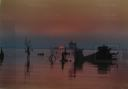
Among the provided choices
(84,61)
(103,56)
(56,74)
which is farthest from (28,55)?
(103,56)

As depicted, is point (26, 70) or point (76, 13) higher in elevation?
point (76, 13)

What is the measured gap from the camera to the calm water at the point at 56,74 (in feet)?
11.2

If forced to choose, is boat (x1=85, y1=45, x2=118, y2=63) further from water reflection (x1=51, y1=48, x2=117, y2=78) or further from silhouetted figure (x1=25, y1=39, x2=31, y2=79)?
silhouetted figure (x1=25, y1=39, x2=31, y2=79)

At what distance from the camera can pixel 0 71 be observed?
A: 3555 millimetres

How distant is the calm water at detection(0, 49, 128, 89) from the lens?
11.2 ft

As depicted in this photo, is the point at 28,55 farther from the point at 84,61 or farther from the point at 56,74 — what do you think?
the point at 84,61

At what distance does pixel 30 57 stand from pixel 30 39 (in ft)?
0.69

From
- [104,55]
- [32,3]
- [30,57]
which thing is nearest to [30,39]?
[30,57]

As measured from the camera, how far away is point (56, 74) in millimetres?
3465

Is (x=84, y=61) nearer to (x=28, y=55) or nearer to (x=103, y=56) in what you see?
(x=103, y=56)

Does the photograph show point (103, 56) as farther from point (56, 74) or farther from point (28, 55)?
point (28, 55)

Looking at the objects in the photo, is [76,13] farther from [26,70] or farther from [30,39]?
[26,70]

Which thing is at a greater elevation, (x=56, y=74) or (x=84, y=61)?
(x=84, y=61)

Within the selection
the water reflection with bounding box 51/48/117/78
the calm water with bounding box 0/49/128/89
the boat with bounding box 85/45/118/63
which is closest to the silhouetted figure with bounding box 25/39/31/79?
the calm water with bounding box 0/49/128/89
